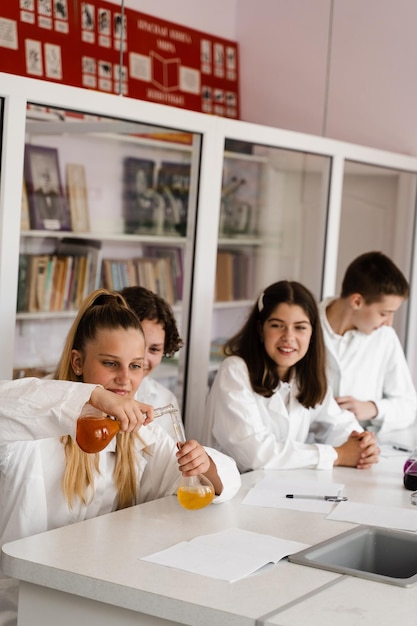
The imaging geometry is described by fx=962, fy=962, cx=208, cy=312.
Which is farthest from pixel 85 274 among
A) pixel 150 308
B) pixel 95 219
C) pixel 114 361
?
pixel 114 361

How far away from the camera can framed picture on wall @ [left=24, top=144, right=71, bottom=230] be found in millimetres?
3155

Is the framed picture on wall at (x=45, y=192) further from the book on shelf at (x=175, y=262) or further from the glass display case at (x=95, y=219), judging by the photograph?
the book on shelf at (x=175, y=262)

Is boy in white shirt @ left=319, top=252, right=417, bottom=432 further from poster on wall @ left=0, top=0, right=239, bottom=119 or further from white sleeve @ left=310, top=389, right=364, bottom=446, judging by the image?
poster on wall @ left=0, top=0, right=239, bottom=119

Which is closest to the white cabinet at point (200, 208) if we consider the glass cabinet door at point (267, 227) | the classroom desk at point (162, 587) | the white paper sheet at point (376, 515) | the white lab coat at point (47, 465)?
the glass cabinet door at point (267, 227)

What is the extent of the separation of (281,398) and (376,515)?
762 mm

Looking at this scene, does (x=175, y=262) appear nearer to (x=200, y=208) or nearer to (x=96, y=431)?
(x=200, y=208)

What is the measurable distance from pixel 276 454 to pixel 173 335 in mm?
506

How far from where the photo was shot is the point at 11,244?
261 centimetres

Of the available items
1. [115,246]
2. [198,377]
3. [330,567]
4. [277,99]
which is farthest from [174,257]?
[330,567]

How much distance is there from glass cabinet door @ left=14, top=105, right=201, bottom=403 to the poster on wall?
256 millimetres

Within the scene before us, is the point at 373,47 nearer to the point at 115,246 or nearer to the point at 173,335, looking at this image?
the point at 115,246

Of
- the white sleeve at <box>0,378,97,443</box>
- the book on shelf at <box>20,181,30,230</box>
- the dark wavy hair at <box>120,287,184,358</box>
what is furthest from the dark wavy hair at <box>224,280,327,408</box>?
the white sleeve at <box>0,378,97,443</box>

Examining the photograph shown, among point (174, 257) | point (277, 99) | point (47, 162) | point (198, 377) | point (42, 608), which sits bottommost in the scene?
point (42, 608)

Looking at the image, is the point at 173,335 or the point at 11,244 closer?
the point at 11,244
